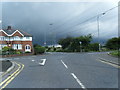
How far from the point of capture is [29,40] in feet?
188

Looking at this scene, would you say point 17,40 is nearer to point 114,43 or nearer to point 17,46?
point 17,46

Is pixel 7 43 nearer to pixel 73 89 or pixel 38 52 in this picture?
pixel 38 52

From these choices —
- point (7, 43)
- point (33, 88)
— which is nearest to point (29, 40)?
point (7, 43)

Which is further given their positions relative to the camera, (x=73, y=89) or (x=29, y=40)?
(x=29, y=40)

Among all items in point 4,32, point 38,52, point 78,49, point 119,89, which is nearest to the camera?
point 119,89

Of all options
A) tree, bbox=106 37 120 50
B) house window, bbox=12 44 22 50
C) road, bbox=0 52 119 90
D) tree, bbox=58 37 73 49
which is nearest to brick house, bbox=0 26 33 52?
house window, bbox=12 44 22 50

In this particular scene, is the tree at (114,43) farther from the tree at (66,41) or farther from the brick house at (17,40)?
the brick house at (17,40)

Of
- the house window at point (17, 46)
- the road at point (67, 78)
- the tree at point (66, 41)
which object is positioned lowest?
the road at point (67, 78)

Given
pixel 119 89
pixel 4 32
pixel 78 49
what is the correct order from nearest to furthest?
pixel 119 89
pixel 4 32
pixel 78 49

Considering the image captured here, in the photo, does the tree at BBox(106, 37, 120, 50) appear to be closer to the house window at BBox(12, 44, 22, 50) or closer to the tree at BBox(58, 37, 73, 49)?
the tree at BBox(58, 37, 73, 49)

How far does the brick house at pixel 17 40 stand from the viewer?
55.8 m

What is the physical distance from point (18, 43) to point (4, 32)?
5.80 meters

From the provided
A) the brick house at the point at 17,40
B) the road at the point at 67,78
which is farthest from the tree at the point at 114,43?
the road at the point at 67,78

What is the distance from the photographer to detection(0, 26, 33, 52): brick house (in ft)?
183
